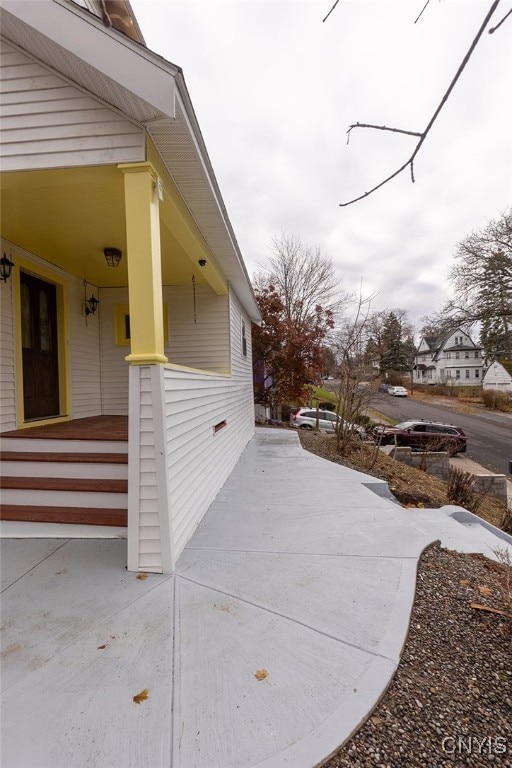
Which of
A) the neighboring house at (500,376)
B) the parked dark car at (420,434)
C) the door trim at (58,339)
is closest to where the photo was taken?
the door trim at (58,339)

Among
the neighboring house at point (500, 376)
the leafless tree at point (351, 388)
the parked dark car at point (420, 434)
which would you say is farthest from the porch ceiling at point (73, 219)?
the neighboring house at point (500, 376)

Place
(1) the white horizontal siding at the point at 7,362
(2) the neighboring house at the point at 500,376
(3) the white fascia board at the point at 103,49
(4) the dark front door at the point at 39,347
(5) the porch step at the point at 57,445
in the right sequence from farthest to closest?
(2) the neighboring house at the point at 500,376 < (4) the dark front door at the point at 39,347 < (1) the white horizontal siding at the point at 7,362 < (5) the porch step at the point at 57,445 < (3) the white fascia board at the point at 103,49

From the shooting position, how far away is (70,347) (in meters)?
4.98

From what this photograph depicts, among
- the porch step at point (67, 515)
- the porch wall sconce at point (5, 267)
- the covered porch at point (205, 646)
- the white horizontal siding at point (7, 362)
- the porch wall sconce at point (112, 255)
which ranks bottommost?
the covered porch at point (205, 646)

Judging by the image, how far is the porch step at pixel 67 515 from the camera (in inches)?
116

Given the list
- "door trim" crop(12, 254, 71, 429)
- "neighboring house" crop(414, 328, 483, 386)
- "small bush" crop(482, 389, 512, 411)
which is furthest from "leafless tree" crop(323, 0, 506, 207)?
"neighboring house" crop(414, 328, 483, 386)

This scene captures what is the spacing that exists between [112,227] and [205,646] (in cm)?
388

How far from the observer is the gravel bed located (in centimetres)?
132

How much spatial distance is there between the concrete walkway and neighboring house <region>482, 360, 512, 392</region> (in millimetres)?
37567

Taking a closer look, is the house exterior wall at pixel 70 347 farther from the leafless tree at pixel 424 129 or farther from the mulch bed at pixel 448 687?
the mulch bed at pixel 448 687

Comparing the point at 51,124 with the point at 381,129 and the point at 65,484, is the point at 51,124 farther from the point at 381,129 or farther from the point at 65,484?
the point at 65,484

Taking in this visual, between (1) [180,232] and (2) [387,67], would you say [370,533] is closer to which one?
(2) [387,67]

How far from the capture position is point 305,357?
43.7 ft

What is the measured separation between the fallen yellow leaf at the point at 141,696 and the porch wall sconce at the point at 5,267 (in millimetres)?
4116
